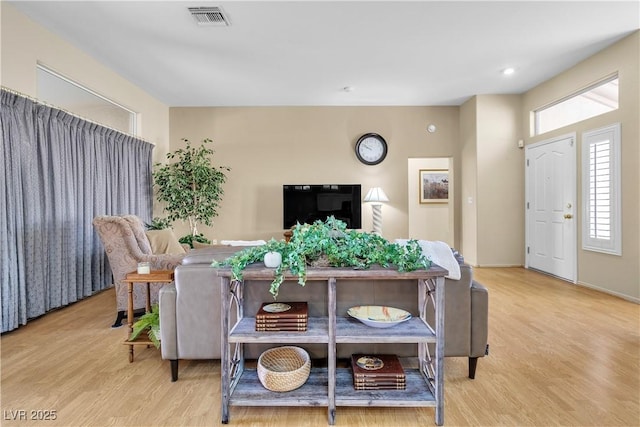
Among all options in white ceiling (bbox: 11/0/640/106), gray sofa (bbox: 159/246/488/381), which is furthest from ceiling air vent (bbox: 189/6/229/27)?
gray sofa (bbox: 159/246/488/381)

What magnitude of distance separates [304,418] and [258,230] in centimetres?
445

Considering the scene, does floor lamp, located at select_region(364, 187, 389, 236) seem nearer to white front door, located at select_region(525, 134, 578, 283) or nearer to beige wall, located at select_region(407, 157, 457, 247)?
beige wall, located at select_region(407, 157, 457, 247)

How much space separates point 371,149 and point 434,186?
6.83 feet

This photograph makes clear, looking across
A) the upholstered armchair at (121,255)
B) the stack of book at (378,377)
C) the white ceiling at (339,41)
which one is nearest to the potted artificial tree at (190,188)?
the white ceiling at (339,41)

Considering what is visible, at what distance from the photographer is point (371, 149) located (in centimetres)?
585

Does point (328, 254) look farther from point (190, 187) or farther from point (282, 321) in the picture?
point (190, 187)

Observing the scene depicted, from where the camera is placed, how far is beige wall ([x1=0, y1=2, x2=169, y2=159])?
2.85 meters

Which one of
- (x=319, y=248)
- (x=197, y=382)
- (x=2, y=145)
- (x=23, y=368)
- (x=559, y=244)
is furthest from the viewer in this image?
(x=559, y=244)

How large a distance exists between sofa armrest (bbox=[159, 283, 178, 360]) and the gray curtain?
72.0 inches

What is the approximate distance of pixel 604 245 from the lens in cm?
382

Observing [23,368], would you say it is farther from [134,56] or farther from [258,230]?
[258,230]

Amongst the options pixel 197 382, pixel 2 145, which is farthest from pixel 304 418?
pixel 2 145

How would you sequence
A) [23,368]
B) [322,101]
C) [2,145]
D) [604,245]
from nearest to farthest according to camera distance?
[23,368] < [2,145] < [604,245] < [322,101]

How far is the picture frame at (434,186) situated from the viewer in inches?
278
